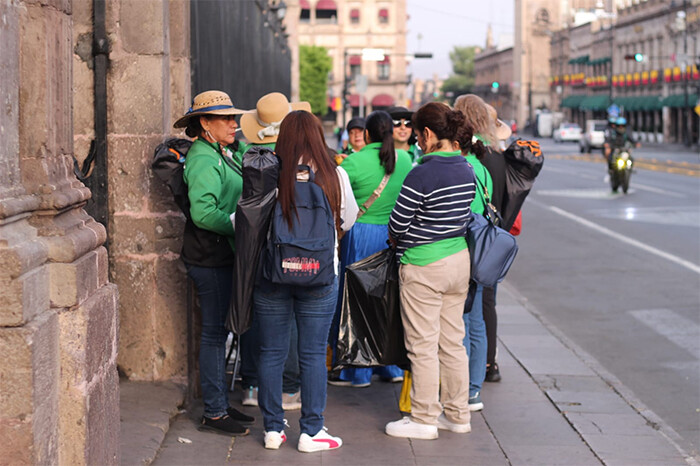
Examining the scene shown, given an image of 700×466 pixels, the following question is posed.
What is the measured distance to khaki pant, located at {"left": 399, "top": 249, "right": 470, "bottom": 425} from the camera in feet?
19.4

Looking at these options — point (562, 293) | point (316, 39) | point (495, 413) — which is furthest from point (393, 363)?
point (316, 39)

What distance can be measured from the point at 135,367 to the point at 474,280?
2132 millimetres

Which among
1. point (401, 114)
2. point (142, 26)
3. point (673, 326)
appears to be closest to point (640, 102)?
point (673, 326)

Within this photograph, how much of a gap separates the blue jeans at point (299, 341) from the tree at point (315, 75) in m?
83.1

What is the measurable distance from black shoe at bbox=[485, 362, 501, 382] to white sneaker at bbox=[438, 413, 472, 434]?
1.22m

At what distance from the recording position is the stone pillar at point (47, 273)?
3750 millimetres

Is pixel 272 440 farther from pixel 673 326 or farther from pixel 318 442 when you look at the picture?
pixel 673 326

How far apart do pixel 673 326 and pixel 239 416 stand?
5.21 meters

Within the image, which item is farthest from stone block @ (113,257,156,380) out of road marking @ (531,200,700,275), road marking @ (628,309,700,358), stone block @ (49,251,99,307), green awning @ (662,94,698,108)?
green awning @ (662,94,698,108)

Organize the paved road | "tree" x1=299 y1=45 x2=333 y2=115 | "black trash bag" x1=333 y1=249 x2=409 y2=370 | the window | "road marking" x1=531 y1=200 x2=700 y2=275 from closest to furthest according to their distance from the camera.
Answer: "black trash bag" x1=333 y1=249 x2=409 y2=370
the paved road
"road marking" x1=531 y1=200 x2=700 y2=275
"tree" x1=299 y1=45 x2=333 y2=115
the window

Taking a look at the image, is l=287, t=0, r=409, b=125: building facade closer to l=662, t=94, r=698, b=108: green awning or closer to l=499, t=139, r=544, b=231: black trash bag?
l=662, t=94, r=698, b=108: green awning

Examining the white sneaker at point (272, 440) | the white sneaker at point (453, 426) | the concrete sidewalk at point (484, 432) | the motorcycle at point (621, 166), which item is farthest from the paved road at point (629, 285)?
the white sneaker at point (272, 440)

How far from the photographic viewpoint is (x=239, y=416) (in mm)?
6262

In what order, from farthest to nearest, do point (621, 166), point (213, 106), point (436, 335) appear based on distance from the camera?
point (621, 166) < point (436, 335) < point (213, 106)
